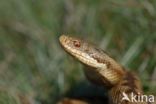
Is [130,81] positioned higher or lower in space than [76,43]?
lower

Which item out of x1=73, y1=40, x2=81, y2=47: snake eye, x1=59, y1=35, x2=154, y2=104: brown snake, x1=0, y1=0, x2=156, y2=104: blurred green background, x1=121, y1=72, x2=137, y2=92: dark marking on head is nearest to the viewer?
x1=121, y1=72, x2=137, y2=92: dark marking on head

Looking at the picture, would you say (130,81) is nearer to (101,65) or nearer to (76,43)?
(101,65)

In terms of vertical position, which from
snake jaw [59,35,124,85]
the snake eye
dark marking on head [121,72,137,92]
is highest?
the snake eye

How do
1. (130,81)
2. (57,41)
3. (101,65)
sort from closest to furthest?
(130,81), (101,65), (57,41)

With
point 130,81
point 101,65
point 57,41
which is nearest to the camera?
point 130,81

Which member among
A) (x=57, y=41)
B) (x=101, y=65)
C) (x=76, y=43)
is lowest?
(x=101, y=65)

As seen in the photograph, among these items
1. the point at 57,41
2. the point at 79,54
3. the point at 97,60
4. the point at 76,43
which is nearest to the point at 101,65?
the point at 97,60

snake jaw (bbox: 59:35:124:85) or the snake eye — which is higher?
the snake eye

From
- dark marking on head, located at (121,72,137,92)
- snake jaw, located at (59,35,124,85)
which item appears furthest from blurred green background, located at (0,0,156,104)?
snake jaw, located at (59,35,124,85)

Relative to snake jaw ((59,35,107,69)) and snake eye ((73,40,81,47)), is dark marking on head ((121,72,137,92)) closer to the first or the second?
snake jaw ((59,35,107,69))

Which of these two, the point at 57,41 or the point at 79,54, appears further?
the point at 57,41
